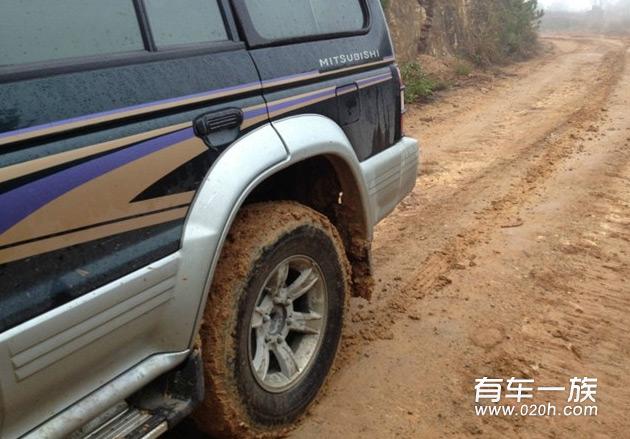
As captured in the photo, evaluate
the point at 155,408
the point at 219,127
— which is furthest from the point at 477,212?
the point at 155,408

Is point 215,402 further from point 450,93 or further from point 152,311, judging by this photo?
point 450,93

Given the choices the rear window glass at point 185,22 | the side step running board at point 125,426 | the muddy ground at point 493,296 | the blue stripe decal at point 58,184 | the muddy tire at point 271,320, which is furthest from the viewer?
the muddy ground at point 493,296

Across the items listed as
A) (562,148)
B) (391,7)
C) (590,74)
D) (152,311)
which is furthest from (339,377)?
(590,74)

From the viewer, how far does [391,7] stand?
13570 millimetres

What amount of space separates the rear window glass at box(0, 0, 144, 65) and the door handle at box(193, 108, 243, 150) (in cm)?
32

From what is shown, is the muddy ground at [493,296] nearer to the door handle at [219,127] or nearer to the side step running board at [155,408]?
the side step running board at [155,408]

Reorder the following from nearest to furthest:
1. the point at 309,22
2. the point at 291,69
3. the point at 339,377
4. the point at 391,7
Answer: the point at 291,69 → the point at 309,22 → the point at 339,377 → the point at 391,7

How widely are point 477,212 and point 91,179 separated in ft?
14.5

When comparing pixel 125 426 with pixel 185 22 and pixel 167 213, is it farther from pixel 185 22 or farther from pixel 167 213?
pixel 185 22

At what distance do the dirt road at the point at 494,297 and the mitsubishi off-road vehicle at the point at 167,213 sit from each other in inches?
19.6

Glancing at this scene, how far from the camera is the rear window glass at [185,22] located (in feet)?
7.16

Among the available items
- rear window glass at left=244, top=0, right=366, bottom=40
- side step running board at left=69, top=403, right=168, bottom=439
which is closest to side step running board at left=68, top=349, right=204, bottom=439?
side step running board at left=69, top=403, right=168, bottom=439

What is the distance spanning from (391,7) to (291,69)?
11.7 metres

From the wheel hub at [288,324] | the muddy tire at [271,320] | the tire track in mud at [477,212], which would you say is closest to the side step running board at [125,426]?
the muddy tire at [271,320]
